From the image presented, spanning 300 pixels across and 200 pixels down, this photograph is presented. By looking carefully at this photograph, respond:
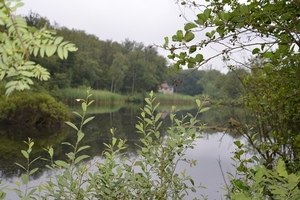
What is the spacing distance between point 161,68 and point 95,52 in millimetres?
13229

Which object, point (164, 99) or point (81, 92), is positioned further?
point (164, 99)

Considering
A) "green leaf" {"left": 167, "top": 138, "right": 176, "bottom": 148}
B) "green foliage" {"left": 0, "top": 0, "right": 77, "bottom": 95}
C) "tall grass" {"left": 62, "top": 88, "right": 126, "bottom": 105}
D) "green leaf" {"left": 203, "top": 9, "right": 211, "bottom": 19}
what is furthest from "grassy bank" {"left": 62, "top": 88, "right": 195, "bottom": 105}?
"green foliage" {"left": 0, "top": 0, "right": 77, "bottom": 95}

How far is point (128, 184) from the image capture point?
168 cm

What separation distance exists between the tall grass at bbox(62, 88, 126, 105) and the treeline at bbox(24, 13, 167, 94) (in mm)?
1192

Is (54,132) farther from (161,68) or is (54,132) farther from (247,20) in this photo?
(161,68)

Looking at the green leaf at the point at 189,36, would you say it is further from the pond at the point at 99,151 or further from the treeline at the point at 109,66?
the treeline at the point at 109,66

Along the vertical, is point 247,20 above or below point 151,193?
above

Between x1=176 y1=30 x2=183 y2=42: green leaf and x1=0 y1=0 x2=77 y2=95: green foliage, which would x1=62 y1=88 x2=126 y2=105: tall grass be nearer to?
x1=176 y1=30 x2=183 y2=42: green leaf

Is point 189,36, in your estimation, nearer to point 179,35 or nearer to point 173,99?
point 179,35

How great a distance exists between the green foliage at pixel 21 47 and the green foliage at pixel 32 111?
12.7 m

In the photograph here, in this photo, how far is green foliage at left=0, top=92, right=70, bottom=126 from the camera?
1273cm

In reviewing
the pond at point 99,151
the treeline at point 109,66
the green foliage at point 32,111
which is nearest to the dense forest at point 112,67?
the treeline at point 109,66

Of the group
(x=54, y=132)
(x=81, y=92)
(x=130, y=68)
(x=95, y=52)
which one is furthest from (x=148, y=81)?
(x=54, y=132)

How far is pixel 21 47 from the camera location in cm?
64
